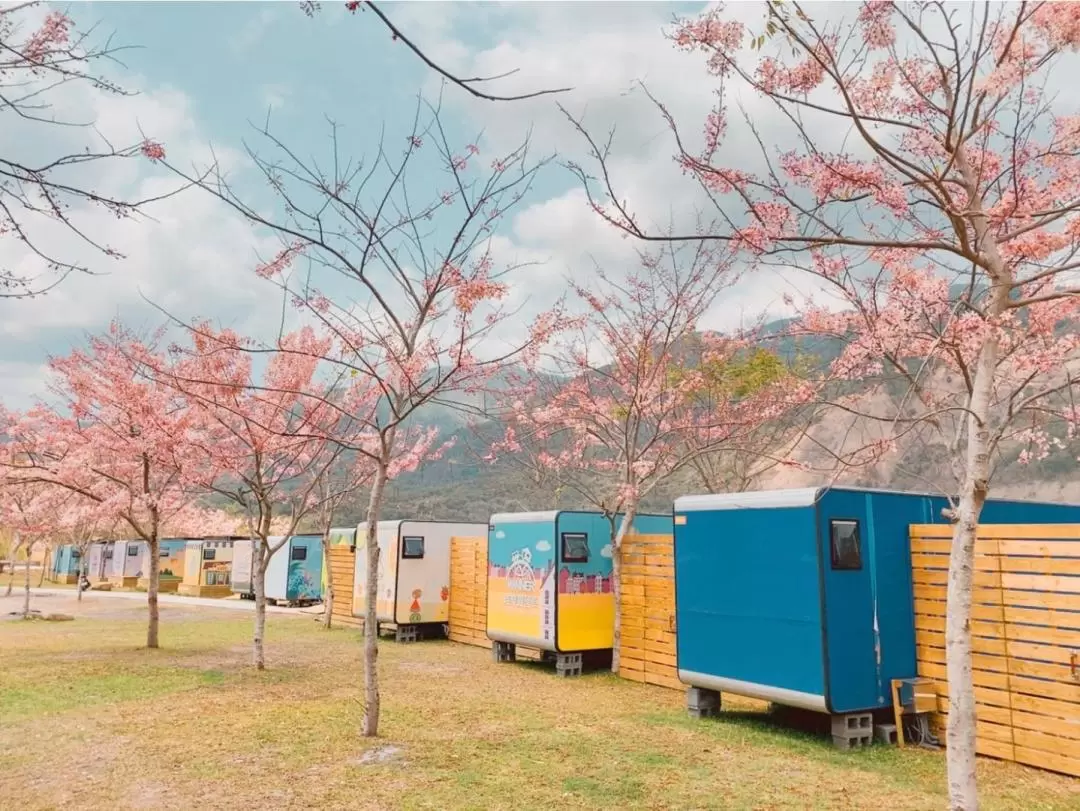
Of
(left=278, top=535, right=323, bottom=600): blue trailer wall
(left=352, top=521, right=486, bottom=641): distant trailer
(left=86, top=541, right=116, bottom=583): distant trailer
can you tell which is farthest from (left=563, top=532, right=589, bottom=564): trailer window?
(left=86, top=541, right=116, bottom=583): distant trailer

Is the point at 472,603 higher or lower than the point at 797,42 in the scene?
lower

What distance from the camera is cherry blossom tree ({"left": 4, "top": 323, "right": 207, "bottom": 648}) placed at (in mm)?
13538

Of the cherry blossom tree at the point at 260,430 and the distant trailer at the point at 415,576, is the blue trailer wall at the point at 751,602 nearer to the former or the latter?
the cherry blossom tree at the point at 260,430

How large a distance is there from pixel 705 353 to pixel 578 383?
2.83 m

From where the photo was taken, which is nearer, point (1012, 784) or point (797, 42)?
point (797, 42)

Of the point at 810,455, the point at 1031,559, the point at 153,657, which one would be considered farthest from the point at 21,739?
the point at 810,455

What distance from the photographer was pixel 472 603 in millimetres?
15578

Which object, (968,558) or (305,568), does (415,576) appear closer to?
(305,568)

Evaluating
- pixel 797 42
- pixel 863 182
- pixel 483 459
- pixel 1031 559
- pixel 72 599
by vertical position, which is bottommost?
pixel 72 599

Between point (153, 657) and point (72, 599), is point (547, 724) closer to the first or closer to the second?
point (153, 657)

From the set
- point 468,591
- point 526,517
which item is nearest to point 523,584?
point 526,517

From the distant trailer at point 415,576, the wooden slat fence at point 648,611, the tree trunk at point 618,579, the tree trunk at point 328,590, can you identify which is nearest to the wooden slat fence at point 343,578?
the tree trunk at point 328,590

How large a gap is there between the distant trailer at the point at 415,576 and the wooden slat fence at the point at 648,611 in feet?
20.1

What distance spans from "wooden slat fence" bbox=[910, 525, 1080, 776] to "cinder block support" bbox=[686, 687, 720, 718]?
239 cm
